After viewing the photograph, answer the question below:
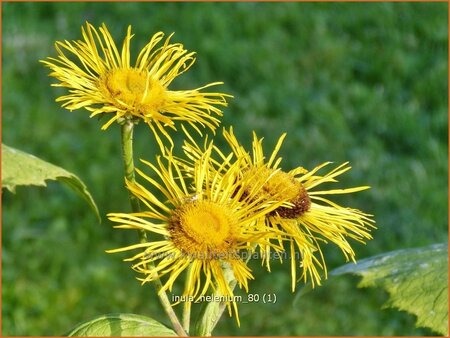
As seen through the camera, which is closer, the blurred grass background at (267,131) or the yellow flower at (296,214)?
the yellow flower at (296,214)

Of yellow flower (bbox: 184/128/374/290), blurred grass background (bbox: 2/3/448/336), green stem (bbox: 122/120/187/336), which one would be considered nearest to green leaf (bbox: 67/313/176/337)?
green stem (bbox: 122/120/187/336)

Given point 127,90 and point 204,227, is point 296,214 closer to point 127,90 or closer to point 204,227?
point 204,227

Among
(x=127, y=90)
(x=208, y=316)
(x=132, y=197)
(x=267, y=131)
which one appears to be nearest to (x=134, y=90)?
(x=127, y=90)

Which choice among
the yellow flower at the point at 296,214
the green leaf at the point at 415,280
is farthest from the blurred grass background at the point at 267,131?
the yellow flower at the point at 296,214

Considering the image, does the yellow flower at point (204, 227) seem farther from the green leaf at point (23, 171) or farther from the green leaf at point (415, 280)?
the green leaf at point (415, 280)

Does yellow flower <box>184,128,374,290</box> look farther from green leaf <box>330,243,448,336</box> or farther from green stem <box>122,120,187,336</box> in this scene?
green leaf <box>330,243,448,336</box>

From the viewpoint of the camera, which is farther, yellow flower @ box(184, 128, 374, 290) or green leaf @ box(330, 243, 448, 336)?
green leaf @ box(330, 243, 448, 336)

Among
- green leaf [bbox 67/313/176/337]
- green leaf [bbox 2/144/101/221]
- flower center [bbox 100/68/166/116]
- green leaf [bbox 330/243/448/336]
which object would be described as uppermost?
flower center [bbox 100/68/166/116]
